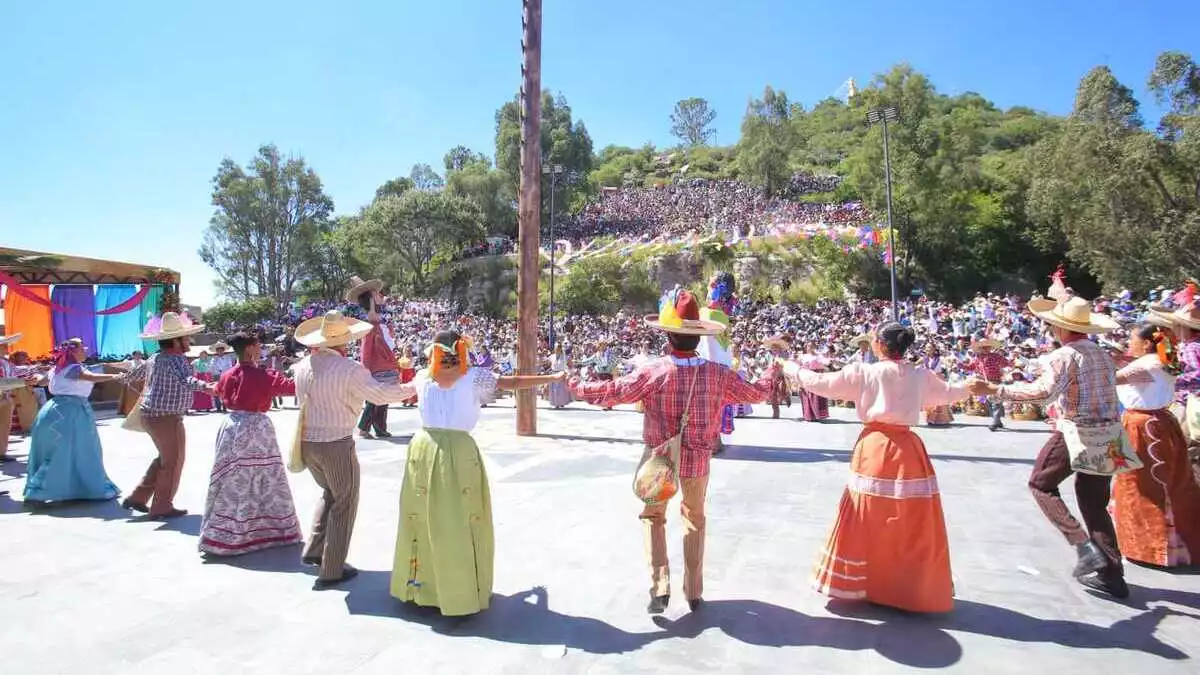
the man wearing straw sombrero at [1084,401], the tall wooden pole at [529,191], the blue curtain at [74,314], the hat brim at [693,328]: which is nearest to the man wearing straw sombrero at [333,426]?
the hat brim at [693,328]

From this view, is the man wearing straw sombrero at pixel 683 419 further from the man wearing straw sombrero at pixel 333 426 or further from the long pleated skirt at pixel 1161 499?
the long pleated skirt at pixel 1161 499

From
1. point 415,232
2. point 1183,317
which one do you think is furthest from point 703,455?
point 415,232

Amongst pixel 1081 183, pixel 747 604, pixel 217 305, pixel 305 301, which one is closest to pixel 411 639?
pixel 747 604

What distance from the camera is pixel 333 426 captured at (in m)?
3.95

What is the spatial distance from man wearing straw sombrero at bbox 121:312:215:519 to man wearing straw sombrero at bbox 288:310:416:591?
1.75 meters

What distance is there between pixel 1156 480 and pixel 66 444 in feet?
29.0

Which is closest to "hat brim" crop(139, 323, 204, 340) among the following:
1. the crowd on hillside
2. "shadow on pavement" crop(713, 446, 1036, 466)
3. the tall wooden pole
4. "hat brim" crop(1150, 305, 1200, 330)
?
A: the tall wooden pole

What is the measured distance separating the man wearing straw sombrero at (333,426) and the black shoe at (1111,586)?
13.7ft

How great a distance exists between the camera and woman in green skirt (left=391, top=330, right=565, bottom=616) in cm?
339

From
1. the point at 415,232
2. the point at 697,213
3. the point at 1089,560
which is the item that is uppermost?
the point at 697,213

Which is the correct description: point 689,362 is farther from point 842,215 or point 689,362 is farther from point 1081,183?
point 842,215

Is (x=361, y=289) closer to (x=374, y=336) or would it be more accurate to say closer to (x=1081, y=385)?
(x=374, y=336)

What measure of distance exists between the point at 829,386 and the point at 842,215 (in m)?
40.0

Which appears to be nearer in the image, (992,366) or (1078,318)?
(1078,318)
